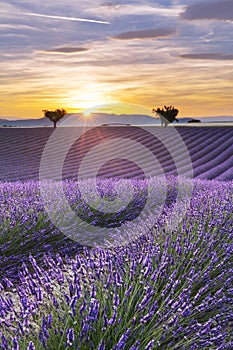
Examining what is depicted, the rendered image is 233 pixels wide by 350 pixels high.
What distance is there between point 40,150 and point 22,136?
20.5ft

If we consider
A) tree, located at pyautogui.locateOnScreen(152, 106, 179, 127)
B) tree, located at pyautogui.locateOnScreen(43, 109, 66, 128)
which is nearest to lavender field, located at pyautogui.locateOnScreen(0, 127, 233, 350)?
tree, located at pyautogui.locateOnScreen(152, 106, 179, 127)

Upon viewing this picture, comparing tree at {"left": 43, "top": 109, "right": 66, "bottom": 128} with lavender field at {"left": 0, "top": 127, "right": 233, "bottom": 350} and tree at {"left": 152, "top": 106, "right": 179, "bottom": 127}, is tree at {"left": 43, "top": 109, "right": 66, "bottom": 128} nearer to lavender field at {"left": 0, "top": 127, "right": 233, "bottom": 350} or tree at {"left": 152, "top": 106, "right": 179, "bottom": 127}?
tree at {"left": 152, "top": 106, "right": 179, "bottom": 127}

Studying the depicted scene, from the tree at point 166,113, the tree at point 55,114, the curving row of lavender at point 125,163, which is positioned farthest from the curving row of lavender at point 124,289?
the tree at point 55,114

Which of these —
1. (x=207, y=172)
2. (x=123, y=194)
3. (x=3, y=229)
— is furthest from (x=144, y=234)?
(x=207, y=172)

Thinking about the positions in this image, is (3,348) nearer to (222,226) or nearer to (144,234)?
(144,234)

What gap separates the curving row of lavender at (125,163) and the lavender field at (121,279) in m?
1.81

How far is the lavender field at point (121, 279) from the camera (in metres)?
2.13

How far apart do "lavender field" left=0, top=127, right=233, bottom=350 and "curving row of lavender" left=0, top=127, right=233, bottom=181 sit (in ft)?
5.94

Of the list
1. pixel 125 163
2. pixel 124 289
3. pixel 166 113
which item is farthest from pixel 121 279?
pixel 166 113

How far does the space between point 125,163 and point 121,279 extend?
1252 cm

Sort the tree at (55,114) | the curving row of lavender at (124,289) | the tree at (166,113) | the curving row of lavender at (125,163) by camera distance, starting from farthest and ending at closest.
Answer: the tree at (55,114) < the tree at (166,113) < the curving row of lavender at (125,163) < the curving row of lavender at (124,289)

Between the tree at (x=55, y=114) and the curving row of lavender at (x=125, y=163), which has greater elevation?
the tree at (x=55, y=114)

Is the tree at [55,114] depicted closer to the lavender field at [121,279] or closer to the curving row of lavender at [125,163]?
the curving row of lavender at [125,163]

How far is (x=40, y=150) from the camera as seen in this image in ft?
68.6
